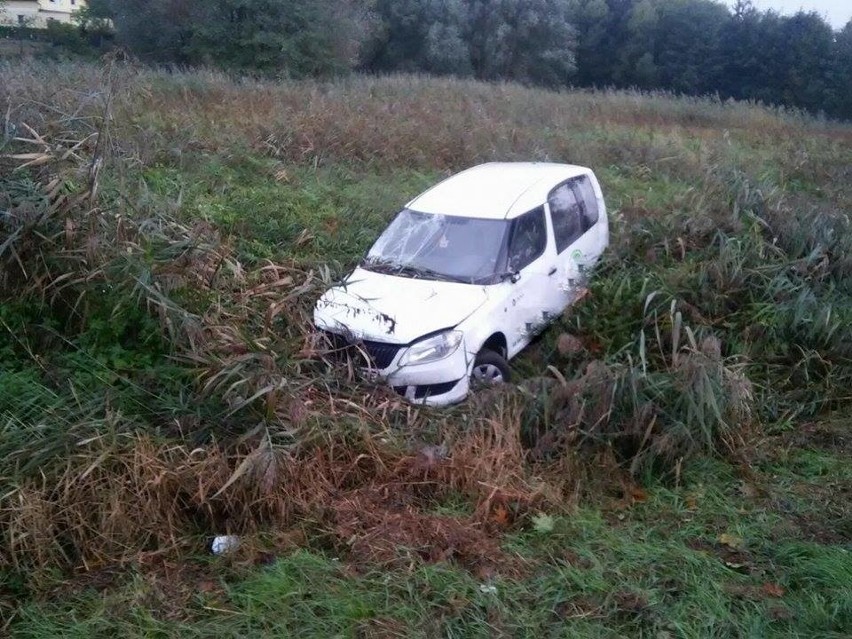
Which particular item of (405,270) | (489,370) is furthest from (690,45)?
(489,370)

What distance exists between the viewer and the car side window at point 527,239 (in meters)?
7.82

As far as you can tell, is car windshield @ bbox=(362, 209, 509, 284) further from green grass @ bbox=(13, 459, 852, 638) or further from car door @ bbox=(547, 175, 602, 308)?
green grass @ bbox=(13, 459, 852, 638)

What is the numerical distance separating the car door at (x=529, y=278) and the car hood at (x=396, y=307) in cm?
47

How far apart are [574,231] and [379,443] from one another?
4.06 meters

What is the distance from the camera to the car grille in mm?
6742

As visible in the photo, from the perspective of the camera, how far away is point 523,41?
39312 mm

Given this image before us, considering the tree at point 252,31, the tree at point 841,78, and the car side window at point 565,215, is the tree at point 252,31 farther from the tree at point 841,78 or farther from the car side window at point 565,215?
the car side window at point 565,215

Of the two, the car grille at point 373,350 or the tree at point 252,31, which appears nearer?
the car grille at point 373,350

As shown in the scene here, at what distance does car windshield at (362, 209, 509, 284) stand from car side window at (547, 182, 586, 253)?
0.84 m

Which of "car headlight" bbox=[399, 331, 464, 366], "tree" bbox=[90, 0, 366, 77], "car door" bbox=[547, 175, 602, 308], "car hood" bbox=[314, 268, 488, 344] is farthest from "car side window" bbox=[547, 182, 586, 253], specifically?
"tree" bbox=[90, 0, 366, 77]

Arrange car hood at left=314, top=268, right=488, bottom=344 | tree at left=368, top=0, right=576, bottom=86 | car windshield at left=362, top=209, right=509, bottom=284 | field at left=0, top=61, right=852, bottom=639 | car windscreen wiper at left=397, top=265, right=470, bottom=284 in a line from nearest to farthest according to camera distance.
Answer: field at left=0, top=61, right=852, bottom=639 < car hood at left=314, top=268, right=488, bottom=344 < car windscreen wiper at left=397, top=265, right=470, bottom=284 < car windshield at left=362, top=209, right=509, bottom=284 < tree at left=368, top=0, right=576, bottom=86

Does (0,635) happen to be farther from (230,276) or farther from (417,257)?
(417,257)

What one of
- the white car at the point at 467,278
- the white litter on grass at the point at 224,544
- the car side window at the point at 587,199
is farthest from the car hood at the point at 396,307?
the car side window at the point at 587,199

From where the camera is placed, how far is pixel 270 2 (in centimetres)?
2716
